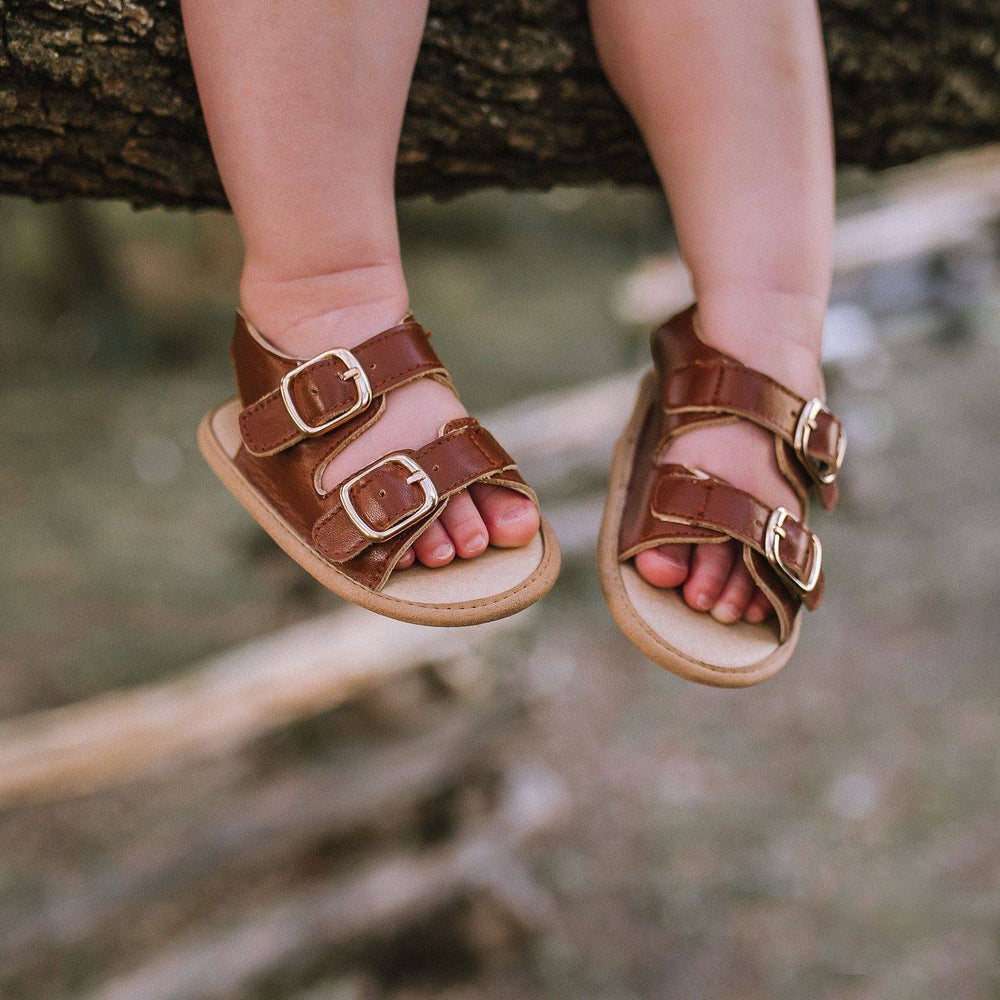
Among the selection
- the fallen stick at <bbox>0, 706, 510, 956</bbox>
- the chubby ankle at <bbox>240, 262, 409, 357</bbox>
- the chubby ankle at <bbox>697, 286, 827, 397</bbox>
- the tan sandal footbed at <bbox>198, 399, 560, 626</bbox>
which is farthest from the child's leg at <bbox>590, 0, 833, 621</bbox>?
the fallen stick at <bbox>0, 706, 510, 956</bbox>

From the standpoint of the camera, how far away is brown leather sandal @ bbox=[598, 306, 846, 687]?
0.94m

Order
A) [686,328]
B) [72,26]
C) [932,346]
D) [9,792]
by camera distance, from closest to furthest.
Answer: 1. [72,26]
2. [686,328]
3. [9,792]
4. [932,346]

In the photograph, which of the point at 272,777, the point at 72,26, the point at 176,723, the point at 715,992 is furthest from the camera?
the point at 715,992

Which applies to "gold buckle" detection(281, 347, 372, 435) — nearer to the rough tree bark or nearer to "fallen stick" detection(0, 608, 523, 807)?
the rough tree bark

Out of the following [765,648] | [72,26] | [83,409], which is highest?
[72,26]

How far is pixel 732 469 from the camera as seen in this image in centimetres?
100

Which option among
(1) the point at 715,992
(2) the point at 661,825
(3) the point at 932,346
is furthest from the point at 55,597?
(3) the point at 932,346

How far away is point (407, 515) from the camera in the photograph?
0.88 m

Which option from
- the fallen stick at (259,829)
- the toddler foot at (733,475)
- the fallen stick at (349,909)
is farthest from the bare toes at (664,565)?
the fallen stick at (349,909)

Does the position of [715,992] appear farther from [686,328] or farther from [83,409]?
[83,409]

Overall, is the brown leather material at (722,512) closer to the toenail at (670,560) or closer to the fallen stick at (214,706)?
the toenail at (670,560)

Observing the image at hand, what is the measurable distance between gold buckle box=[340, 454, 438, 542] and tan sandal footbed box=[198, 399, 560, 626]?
52 millimetres

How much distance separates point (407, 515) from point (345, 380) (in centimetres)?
15

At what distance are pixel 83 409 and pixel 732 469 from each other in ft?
13.5
